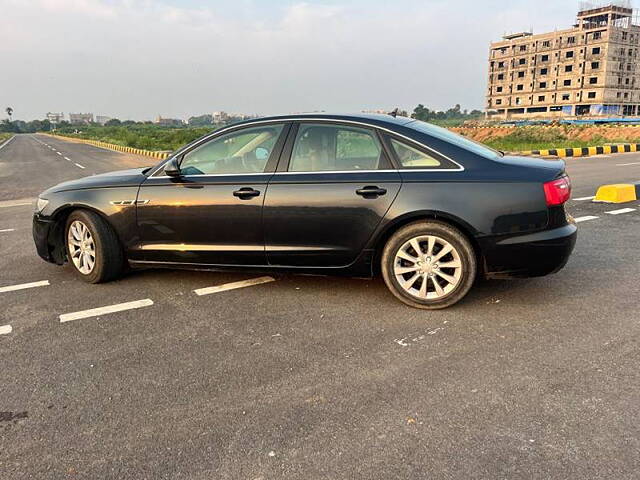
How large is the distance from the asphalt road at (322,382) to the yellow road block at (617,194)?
4647mm

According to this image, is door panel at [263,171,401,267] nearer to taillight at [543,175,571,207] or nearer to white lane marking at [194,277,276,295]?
white lane marking at [194,277,276,295]

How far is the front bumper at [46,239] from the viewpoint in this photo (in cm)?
499

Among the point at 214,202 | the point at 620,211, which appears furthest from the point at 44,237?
the point at 620,211

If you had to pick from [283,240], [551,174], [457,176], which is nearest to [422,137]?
[457,176]

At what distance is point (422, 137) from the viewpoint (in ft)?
13.5

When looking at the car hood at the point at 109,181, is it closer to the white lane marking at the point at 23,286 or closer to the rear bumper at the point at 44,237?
the rear bumper at the point at 44,237

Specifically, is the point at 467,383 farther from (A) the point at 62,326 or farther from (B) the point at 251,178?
(A) the point at 62,326

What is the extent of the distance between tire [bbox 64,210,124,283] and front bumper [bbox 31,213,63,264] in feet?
0.57

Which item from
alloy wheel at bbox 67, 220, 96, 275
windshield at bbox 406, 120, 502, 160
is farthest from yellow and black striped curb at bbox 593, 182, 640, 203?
alloy wheel at bbox 67, 220, 96, 275

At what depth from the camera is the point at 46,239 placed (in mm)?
5000

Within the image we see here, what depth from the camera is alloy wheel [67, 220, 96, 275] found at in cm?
480

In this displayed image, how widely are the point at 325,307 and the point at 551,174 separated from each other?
2015 millimetres

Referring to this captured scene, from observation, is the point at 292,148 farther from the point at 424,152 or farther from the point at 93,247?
the point at 93,247

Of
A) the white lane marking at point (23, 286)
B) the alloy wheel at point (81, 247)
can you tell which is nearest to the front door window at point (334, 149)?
the alloy wheel at point (81, 247)
